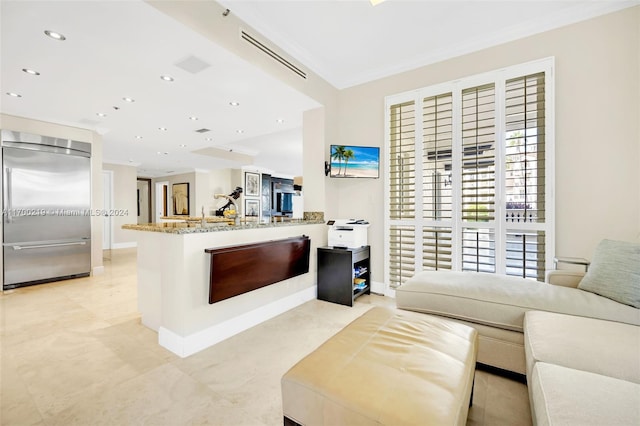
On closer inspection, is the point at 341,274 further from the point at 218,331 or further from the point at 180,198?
the point at 180,198

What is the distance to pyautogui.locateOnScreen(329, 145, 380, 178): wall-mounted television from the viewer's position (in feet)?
11.1

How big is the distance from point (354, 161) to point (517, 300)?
2221mm

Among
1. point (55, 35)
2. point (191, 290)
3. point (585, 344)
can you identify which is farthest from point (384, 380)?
point (55, 35)

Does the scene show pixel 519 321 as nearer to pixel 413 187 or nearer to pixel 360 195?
pixel 413 187

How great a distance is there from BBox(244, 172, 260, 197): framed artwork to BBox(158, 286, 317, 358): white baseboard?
6.42 metres

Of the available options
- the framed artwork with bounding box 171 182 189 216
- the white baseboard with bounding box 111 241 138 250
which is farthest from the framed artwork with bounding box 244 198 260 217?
the white baseboard with bounding box 111 241 138 250

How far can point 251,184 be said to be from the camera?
30.0 ft

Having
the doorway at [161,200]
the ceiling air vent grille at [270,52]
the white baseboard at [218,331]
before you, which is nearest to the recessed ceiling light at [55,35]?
the ceiling air vent grille at [270,52]

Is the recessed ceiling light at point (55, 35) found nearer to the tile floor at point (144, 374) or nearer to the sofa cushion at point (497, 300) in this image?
the tile floor at point (144, 374)

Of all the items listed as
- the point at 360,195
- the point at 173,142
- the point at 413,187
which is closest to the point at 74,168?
the point at 173,142

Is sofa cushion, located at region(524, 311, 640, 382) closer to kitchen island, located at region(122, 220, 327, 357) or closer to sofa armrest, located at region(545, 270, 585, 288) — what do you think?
sofa armrest, located at region(545, 270, 585, 288)

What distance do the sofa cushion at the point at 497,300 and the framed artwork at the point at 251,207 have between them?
733 centimetres

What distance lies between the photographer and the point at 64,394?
1.66m

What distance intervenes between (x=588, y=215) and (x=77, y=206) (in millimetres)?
6702
